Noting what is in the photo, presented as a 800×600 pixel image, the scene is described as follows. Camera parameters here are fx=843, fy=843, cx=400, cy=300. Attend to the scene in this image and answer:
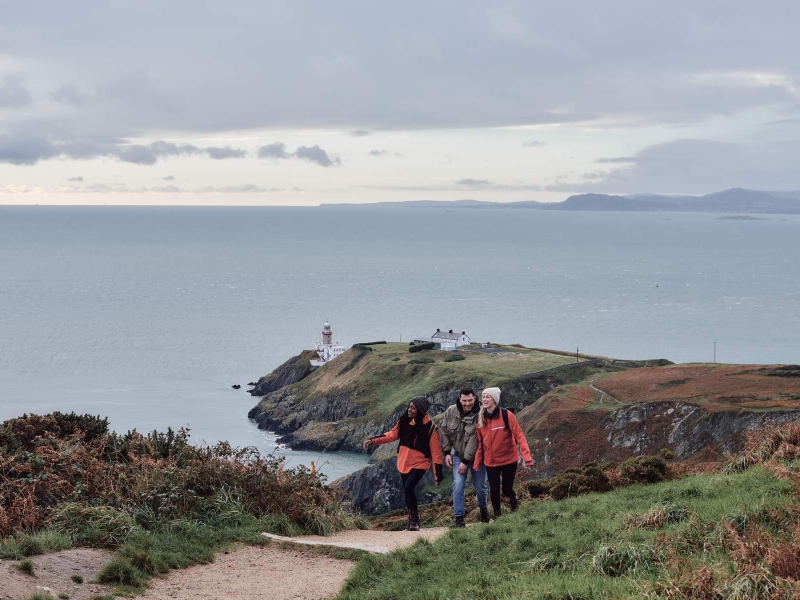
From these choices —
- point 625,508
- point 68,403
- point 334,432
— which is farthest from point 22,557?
point 68,403

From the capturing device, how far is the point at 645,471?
49.9ft

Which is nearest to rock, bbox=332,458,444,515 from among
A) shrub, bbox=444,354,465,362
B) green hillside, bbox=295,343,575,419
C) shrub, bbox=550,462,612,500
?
green hillside, bbox=295,343,575,419

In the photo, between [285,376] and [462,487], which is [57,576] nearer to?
Answer: [462,487]

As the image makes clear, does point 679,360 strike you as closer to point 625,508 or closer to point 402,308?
point 402,308

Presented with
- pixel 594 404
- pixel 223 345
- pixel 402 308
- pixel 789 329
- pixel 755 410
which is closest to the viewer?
pixel 755 410

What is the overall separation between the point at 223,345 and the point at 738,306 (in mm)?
105218

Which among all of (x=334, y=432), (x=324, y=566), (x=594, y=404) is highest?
(x=324, y=566)

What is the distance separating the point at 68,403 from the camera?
9062 centimetres

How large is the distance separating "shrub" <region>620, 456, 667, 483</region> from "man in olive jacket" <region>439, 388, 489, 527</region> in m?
3.21

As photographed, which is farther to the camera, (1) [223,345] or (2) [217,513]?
(1) [223,345]

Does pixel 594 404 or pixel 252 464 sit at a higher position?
pixel 252 464

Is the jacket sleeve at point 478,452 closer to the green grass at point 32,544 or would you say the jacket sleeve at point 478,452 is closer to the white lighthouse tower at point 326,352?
the green grass at point 32,544

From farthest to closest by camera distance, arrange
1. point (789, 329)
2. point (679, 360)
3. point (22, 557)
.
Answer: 1. point (789, 329)
2. point (679, 360)
3. point (22, 557)

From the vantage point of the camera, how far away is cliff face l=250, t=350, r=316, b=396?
104 m
